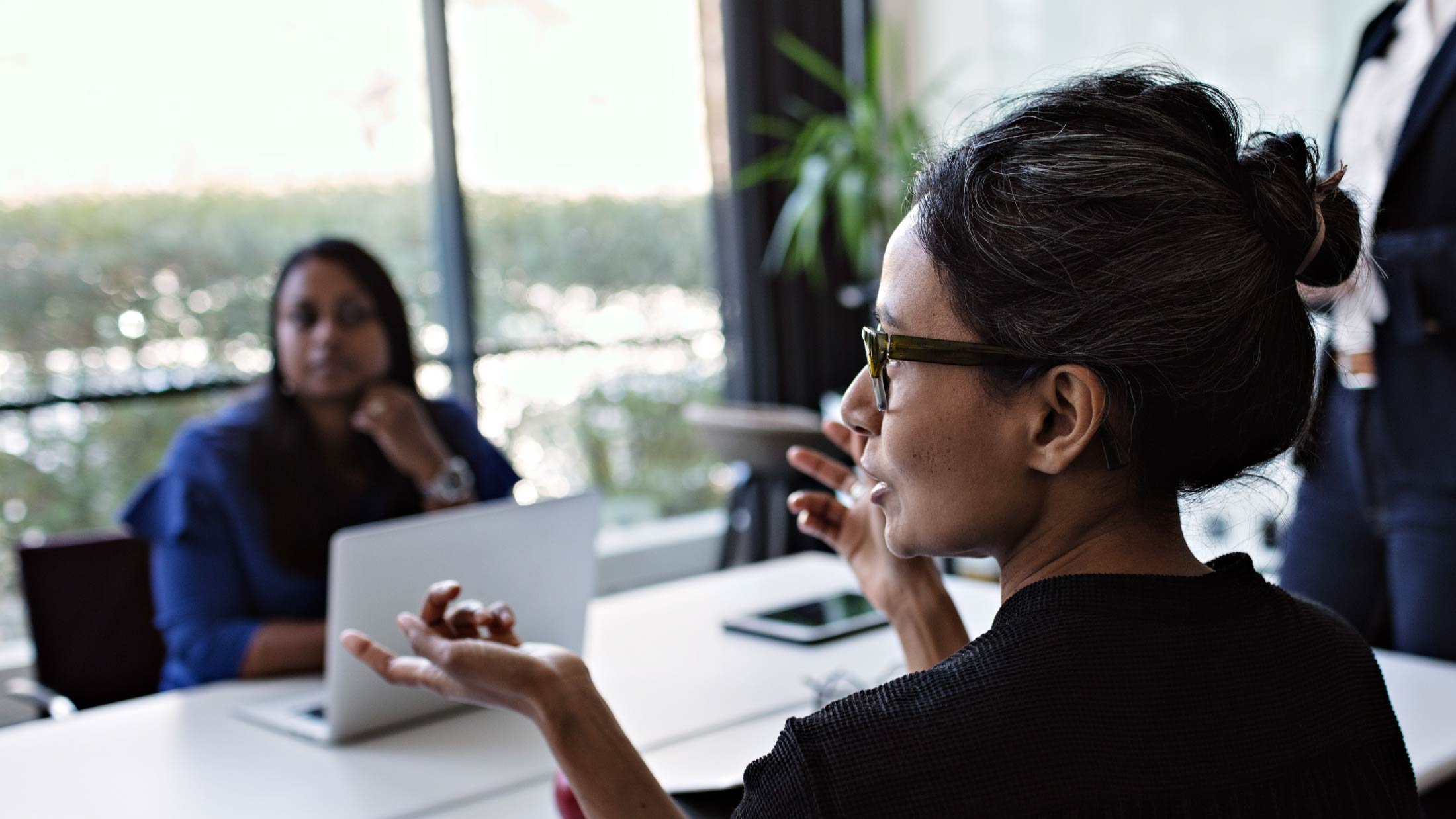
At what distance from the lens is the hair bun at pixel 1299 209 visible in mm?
956

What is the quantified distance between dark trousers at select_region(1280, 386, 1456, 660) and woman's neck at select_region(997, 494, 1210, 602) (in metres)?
1.10

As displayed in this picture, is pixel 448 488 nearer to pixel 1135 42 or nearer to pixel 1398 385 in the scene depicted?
pixel 1398 385

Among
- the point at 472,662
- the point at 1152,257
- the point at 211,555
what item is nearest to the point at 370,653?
the point at 472,662

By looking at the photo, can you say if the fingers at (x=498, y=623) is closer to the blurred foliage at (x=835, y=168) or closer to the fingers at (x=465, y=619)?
the fingers at (x=465, y=619)

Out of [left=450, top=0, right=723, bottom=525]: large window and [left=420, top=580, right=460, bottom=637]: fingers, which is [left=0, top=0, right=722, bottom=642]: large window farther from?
[left=420, top=580, right=460, bottom=637]: fingers

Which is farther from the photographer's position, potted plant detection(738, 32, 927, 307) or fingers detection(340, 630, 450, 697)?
potted plant detection(738, 32, 927, 307)

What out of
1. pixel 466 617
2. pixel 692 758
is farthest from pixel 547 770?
pixel 466 617

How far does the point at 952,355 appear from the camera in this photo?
97 centimetres

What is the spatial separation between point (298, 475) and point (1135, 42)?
3.21 metres

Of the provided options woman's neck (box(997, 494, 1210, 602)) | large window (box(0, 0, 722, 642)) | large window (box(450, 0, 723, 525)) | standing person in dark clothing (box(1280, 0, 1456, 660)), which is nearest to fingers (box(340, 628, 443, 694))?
woman's neck (box(997, 494, 1210, 602))

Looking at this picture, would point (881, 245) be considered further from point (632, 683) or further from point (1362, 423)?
point (632, 683)

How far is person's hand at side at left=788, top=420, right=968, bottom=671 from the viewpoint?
1446 millimetres

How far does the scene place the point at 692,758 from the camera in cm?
158

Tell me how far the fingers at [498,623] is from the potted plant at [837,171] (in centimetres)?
344
